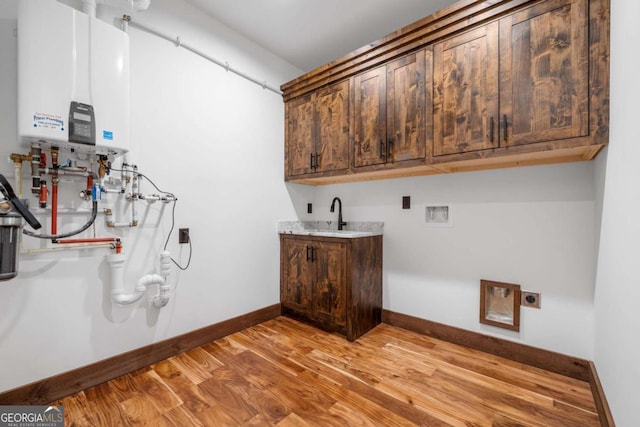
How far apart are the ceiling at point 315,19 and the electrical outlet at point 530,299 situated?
7.54 feet

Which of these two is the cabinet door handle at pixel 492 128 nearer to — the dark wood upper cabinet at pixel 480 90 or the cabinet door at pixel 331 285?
the dark wood upper cabinet at pixel 480 90

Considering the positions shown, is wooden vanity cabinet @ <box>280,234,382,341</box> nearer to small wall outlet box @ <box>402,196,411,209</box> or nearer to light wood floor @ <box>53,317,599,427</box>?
light wood floor @ <box>53,317,599,427</box>

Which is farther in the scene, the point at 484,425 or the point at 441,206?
the point at 441,206

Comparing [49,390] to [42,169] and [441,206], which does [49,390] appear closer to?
[42,169]

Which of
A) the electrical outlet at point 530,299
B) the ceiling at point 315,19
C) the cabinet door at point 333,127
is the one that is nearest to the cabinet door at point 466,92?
the ceiling at point 315,19

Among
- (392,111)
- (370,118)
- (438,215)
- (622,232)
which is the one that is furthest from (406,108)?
(622,232)

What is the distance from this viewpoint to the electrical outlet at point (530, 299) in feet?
6.01

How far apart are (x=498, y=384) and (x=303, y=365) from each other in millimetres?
1263

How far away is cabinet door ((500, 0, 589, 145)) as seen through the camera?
1387mm

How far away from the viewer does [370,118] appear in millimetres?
2232

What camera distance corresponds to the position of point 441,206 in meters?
2.28

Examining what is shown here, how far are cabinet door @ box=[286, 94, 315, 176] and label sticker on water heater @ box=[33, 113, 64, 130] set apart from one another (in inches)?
71.1

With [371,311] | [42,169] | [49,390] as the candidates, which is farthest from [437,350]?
[42,169]

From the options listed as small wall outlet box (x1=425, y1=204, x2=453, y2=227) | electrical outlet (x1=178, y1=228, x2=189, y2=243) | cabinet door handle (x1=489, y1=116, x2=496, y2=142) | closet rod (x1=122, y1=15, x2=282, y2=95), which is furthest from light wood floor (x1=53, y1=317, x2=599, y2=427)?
closet rod (x1=122, y1=15, x2=282, y2=95)
